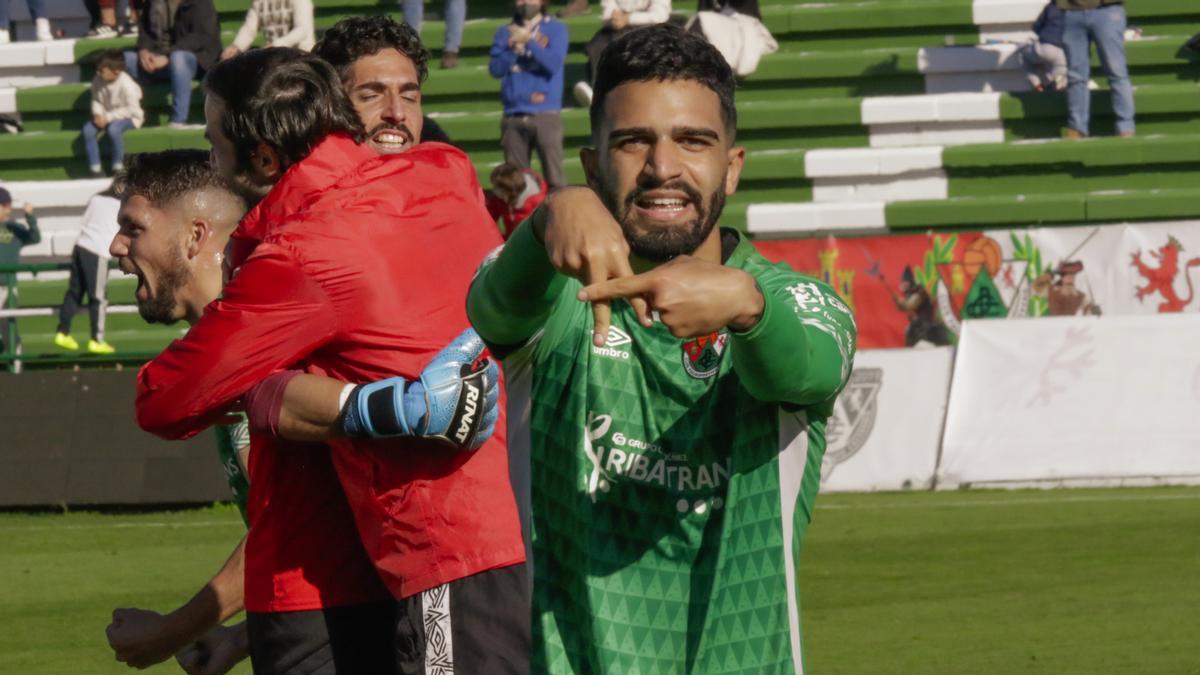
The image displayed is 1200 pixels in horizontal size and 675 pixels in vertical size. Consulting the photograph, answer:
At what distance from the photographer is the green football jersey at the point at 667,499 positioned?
3244 mm

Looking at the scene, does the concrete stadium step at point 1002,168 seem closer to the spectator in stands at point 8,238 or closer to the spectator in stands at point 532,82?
the spectator in stands at point 532,82

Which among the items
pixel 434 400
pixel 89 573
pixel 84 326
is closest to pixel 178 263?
pixel 434 400

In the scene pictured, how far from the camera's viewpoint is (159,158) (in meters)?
4.63

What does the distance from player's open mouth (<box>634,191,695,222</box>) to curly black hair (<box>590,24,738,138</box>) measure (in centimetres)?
18

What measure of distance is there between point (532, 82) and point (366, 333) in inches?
592

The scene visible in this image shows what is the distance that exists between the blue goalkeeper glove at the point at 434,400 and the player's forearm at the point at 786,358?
93 cm

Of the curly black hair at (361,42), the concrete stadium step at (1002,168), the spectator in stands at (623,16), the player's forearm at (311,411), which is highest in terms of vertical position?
the curly black hair at (361,42)

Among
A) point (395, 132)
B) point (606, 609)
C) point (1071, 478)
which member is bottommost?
point (1071, 478)

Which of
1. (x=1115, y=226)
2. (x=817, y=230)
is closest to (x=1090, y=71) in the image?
(x=817, y=230)

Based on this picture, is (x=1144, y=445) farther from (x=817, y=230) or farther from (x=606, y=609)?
(x=606, y=609)

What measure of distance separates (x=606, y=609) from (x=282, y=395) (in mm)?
982

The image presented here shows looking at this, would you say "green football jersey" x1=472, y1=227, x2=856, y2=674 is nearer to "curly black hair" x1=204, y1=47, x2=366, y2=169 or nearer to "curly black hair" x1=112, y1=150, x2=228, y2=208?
"curly black hair" x1=204, y1=47, x2=366, y2=169

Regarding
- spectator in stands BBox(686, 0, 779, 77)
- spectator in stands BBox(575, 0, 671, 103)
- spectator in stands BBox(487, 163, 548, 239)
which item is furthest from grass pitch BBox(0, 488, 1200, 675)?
spectator in stands BBox(575, 0, 671, 103)

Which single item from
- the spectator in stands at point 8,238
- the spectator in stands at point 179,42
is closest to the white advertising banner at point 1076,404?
the spectator in stands at point 8,238
